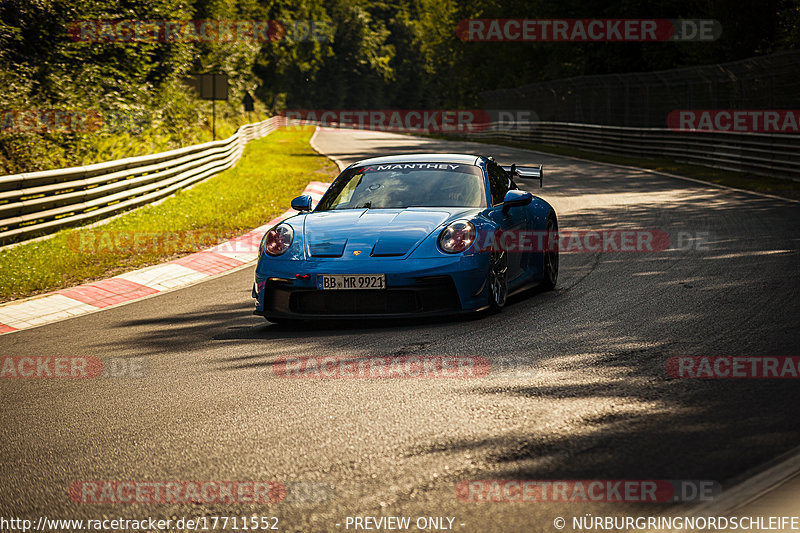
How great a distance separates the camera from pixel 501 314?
7.47m

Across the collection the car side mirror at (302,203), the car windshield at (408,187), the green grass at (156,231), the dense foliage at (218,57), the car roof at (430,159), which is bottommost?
the green grass at (156,231)

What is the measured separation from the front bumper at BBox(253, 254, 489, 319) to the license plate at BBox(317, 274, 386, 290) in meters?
0.03

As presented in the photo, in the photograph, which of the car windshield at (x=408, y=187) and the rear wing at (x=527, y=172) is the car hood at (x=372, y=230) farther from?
the rear wing at (x=527, y=172)

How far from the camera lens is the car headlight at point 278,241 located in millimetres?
7312

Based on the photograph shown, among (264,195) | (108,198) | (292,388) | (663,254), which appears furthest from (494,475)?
(264,195)

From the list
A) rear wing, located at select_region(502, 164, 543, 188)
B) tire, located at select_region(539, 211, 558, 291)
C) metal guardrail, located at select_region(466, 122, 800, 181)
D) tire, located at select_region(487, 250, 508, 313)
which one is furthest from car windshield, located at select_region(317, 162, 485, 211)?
metal guardrail, located at select_region(466, 122, 800, 181)

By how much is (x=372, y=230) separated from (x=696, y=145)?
20.1m

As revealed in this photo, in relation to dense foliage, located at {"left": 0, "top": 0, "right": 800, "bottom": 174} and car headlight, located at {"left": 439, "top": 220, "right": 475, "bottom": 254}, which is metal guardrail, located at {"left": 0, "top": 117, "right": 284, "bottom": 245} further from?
car headlight, located at {"left": 439, "top": 220, "right": 475, "bottom": 254}

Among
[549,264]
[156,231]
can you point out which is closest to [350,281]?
[549,264]

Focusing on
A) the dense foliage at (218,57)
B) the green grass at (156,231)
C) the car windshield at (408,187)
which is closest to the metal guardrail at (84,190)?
the green grass at (156,231)

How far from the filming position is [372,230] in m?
7.30

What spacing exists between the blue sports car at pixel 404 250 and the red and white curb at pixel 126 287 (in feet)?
8.97

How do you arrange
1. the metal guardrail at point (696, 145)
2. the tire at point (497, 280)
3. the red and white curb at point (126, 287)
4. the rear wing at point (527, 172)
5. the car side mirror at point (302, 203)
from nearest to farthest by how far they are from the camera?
the tire at point (497, 280), the car side mirror at point (302, 203), the red and white curb at point (126, 287), the rear wing at point (527, 172), the metal guardrail at point (696, 145)

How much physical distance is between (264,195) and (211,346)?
13.1 m
